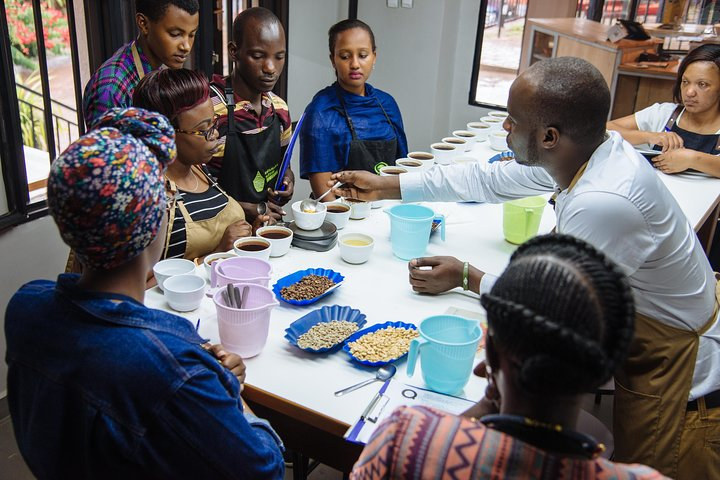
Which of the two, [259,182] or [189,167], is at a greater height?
[189,167]

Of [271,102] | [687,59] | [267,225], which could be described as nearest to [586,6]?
[687,59]

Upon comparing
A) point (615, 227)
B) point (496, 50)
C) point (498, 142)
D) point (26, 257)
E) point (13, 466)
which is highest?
point (496, 50)

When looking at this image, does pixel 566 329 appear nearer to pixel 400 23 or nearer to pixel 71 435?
pixel 71 435

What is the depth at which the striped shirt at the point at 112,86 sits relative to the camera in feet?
7.85

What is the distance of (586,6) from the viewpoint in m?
6.54

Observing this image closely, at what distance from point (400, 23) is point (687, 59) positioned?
8.34ft

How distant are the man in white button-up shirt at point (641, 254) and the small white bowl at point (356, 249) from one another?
0.63 meters

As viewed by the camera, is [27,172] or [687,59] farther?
[687,59]

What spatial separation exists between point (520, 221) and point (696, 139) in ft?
5.50

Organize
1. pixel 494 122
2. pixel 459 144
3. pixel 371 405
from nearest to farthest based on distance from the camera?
1. pixel 371 405
2. pixel 459 144
3. pixel 494 122

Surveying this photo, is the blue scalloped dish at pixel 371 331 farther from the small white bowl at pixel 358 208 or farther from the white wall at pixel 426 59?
the white wall at pixel 426 59

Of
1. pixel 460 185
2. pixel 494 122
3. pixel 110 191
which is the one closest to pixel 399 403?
pixel 110 191

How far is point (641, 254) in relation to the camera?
5.40 ft

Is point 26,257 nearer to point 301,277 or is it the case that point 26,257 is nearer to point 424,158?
point 301,277
